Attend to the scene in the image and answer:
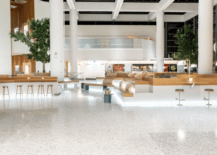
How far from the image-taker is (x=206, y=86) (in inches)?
404

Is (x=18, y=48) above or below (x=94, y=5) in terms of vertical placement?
below

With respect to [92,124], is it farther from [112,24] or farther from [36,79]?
[112,24]

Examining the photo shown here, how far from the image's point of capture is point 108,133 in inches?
206

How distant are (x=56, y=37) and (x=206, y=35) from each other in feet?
31.9

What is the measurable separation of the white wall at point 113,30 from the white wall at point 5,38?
11145 millimetres

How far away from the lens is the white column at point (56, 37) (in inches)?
604

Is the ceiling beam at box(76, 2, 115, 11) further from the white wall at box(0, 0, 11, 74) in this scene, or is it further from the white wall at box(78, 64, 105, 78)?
the white wall at box(0, 0, 11, 74)

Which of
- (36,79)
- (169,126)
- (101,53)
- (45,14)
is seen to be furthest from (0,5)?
(169,126)

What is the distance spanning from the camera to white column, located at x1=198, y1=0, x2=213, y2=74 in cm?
1333

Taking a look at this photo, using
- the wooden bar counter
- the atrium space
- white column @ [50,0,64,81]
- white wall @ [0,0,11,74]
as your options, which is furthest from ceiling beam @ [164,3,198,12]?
the wooden bar counter

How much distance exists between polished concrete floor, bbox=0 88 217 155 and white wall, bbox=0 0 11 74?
50.2 ft

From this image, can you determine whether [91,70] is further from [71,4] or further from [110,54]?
[71,4]


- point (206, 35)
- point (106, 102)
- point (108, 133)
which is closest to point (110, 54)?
point (206, 35)

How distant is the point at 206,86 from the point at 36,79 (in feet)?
30.1
